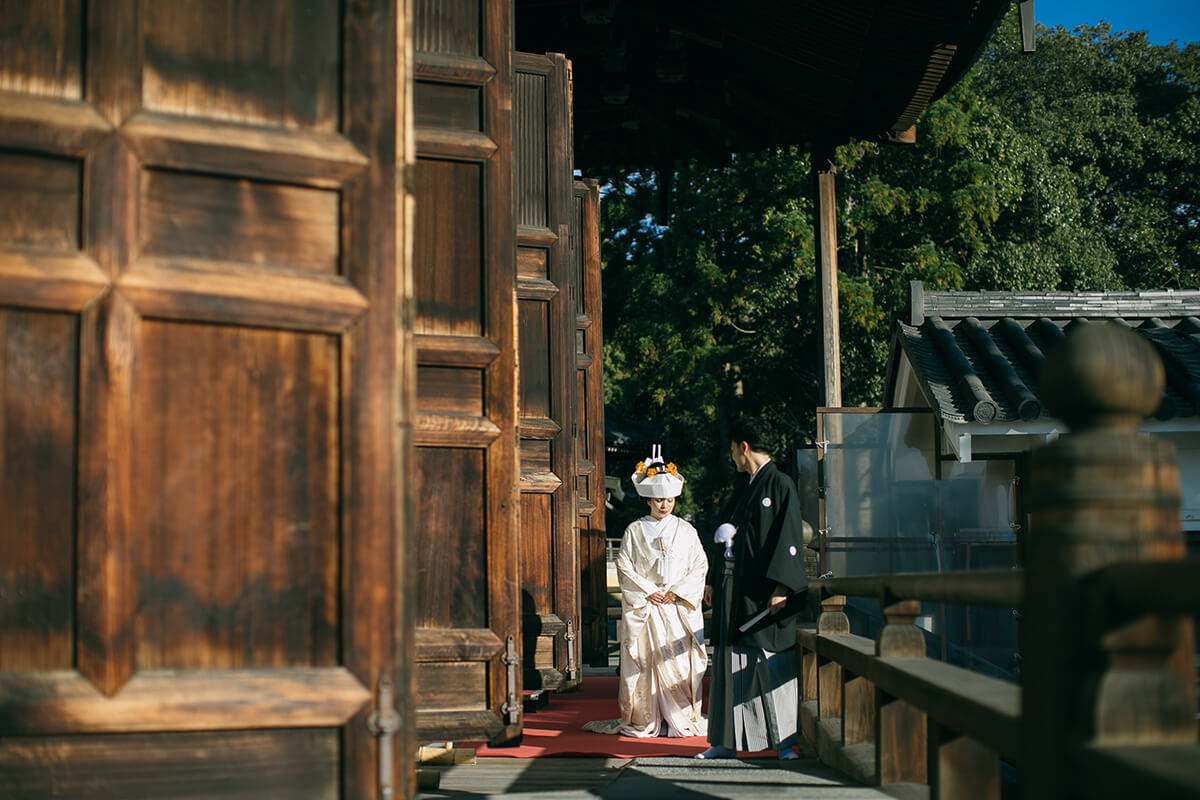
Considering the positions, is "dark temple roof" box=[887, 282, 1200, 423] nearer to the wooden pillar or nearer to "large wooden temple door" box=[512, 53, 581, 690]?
the wooden pillar

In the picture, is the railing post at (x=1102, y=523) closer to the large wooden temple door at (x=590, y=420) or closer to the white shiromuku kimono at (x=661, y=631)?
the white shiromuku kimono at (x=661, y=631)

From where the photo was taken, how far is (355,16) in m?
2.65

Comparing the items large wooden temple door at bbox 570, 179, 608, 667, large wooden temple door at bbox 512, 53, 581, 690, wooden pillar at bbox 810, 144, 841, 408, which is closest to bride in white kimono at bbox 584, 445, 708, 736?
large wooden temple door at bbox 512, 53, 581, 690

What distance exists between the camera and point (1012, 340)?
8547mm

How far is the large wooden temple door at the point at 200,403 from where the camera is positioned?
234 cm

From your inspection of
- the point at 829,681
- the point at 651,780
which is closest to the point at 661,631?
the point at 829,681

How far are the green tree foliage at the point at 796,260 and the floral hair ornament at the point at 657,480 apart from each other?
1001 centimetres

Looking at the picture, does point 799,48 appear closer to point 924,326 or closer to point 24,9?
point 924,326

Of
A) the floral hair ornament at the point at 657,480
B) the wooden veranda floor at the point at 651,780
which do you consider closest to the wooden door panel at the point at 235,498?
the wooden veranda floor at the point at 651,780

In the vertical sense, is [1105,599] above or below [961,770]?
above

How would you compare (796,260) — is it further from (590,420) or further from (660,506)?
(660,506)

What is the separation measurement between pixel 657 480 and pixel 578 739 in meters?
1.68

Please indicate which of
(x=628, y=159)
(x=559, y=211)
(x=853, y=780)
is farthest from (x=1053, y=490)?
(x=628, y=159)

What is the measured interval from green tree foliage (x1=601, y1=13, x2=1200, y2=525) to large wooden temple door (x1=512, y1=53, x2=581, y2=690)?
33.5 feet
